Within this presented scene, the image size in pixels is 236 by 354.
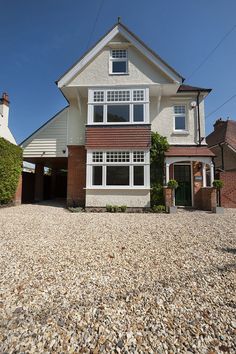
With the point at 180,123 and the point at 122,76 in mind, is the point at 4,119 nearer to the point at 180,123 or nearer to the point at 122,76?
the point at 122,76

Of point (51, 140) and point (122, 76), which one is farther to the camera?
point (51, 140)

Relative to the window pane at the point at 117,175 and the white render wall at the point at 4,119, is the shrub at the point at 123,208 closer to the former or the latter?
the window pane at the point at 117,175

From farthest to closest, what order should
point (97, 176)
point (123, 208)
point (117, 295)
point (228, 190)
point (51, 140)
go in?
point (51, 140)
point (228, 190)
point (97, 176)
point (123, 208)
point (117, 295)

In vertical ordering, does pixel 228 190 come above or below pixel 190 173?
below

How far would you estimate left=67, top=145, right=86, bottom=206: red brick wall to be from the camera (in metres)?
11.7

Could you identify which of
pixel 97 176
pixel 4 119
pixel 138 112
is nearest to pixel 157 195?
pixel 97 176

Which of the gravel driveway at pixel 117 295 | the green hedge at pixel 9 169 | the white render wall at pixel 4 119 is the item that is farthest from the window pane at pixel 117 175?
the white render wall at pixel 4 119

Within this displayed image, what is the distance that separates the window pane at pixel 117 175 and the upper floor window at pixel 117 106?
2654 millimetres

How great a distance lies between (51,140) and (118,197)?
571 cm

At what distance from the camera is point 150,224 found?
740cm

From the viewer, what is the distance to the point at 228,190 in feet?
37.2

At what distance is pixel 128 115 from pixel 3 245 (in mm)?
8871

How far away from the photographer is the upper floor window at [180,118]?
475 inches

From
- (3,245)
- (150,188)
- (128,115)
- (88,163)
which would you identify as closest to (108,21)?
(128,115)
